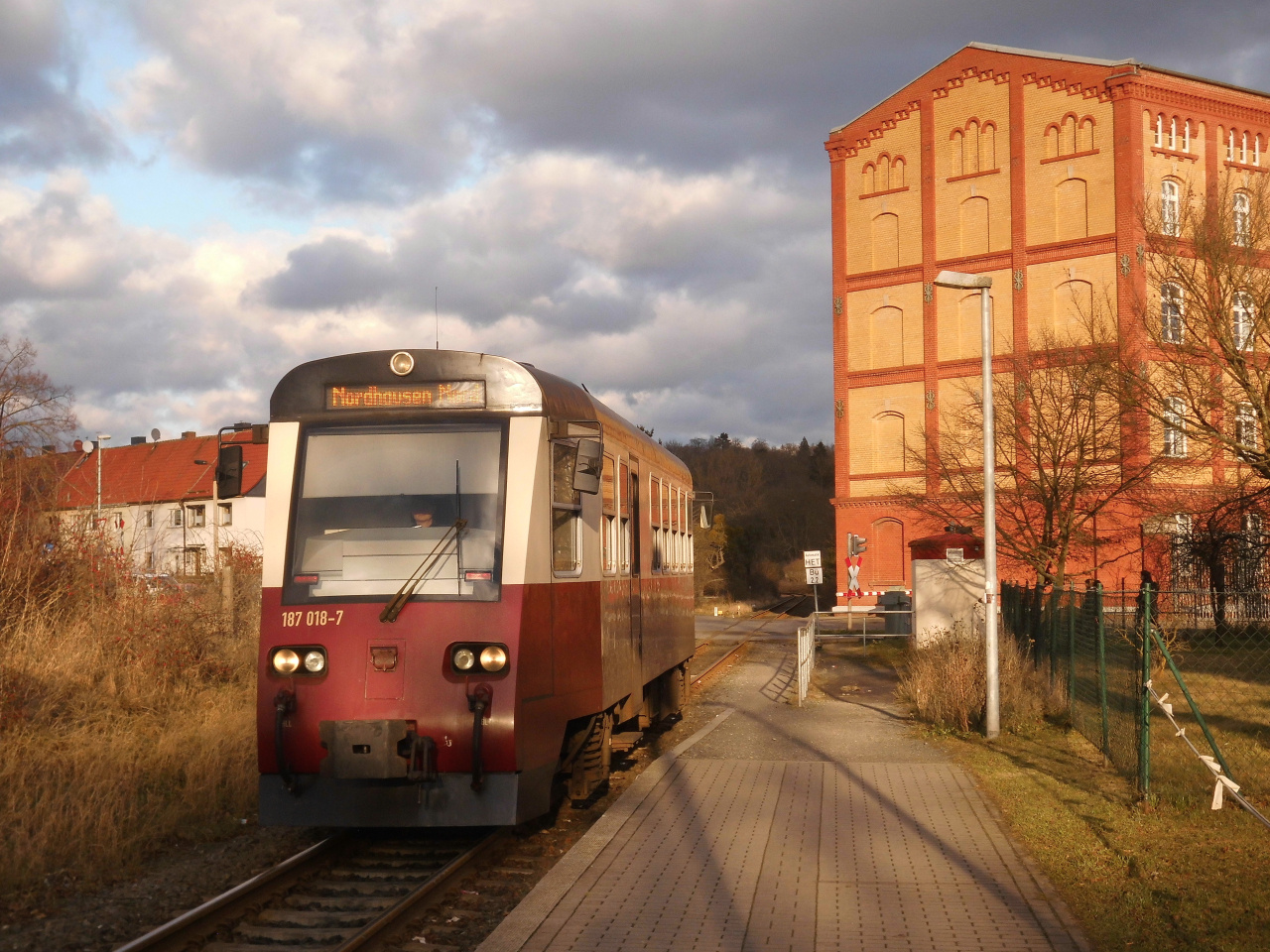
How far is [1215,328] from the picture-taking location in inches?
757

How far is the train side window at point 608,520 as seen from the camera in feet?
31.7

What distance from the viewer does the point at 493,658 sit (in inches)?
309

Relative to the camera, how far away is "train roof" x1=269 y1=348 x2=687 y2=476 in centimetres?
839

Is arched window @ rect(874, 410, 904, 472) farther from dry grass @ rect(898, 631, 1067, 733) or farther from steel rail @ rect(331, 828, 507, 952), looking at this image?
steel rail @ rect(331, 828, 507, 952)

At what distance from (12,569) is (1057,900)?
413 inches

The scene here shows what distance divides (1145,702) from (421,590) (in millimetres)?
5409

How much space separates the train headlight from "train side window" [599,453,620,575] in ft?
6.13

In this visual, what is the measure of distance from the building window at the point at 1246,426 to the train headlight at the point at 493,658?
49.4 ft

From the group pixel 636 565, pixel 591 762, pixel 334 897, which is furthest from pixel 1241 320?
pixel 334 897

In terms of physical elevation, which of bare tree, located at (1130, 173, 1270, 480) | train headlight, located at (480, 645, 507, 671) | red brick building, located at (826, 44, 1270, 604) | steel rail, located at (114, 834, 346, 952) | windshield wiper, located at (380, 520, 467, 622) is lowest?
steel rail, located at (114, 834, 346, 952)

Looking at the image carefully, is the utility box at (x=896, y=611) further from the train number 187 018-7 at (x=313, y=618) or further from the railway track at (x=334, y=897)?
the train number 187 018-7 at (x=313, y=618)

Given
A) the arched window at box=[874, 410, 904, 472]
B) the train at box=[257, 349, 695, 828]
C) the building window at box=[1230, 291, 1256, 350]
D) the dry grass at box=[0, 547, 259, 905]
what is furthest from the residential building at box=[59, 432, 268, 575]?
the arched window at box=[874, 410, 904, 472]

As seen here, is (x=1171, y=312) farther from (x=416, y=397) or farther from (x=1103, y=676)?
(x=416, y=397)

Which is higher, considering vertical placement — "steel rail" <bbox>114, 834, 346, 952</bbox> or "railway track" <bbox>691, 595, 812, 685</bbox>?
"steel rail" <bbox>114, 834, 346, 952</bbox>
